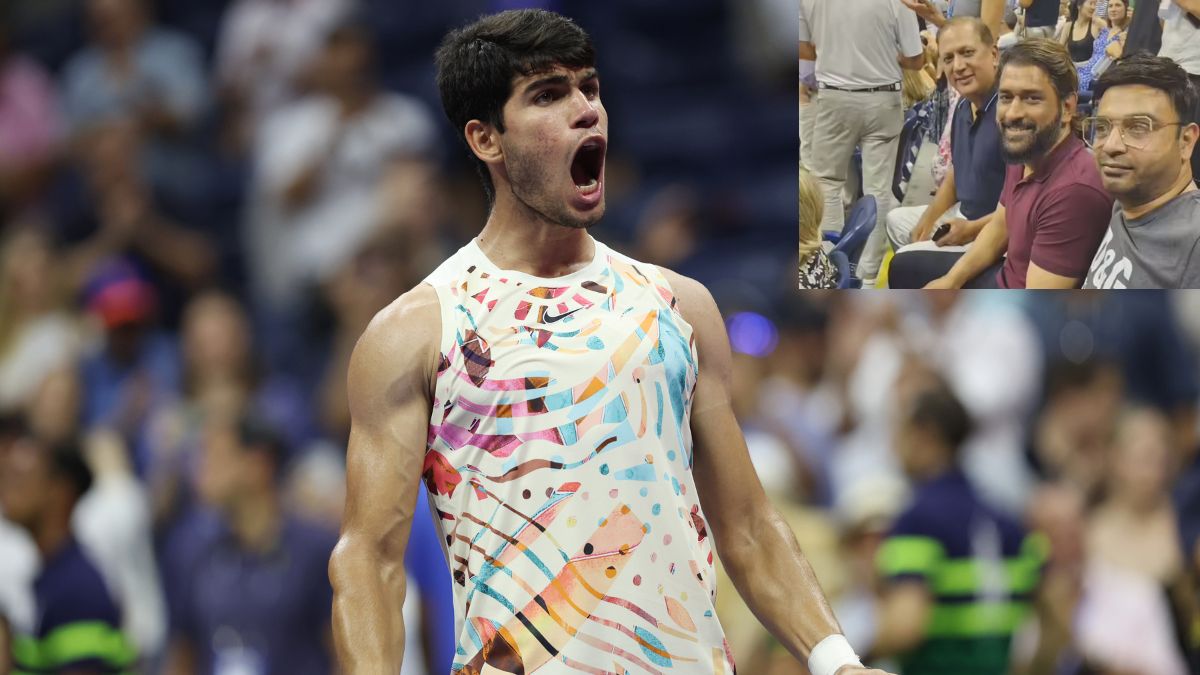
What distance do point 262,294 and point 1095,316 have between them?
4177 mm

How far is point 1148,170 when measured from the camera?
306cm

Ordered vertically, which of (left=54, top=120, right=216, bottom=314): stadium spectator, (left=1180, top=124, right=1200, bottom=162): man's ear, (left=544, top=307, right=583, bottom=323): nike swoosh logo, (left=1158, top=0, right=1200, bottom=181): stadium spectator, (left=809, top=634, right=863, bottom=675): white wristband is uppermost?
(left=1158, top=0, right=1200, bottom=181): stadium spectator

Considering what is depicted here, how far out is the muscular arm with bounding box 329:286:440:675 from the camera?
3131 millimetres

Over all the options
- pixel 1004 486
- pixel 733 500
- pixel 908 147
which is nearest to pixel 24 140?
pixel 1004 486

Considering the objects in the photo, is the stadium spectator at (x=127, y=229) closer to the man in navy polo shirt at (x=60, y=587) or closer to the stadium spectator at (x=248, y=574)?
the stadium spectator at (x=248, y=574)

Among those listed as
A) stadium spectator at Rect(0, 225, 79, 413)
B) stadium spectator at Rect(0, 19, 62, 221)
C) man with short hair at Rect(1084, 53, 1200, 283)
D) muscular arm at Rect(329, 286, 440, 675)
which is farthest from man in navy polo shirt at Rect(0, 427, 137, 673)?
man with short hair at Rect(1084, 53, 1200, 283)

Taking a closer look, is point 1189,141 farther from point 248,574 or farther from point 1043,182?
point 248,574

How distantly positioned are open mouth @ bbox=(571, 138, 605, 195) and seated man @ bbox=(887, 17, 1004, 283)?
61 cm

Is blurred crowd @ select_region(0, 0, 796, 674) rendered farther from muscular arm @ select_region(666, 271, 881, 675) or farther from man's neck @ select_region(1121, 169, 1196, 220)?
man's neck @ select_region(1121, 169, 1196, 220)

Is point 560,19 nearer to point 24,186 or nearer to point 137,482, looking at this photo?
point 137,482

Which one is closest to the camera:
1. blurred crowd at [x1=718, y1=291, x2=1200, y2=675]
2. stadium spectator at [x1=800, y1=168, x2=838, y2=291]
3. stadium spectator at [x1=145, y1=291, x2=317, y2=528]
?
stadium spectator at [x1=800, y1=168, x2=838, y2=291]

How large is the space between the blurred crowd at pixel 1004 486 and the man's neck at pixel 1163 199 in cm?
290

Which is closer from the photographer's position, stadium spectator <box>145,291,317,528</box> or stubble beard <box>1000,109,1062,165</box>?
stubble beard <box>1000,109,1062,165</box>

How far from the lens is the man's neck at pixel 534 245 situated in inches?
130
